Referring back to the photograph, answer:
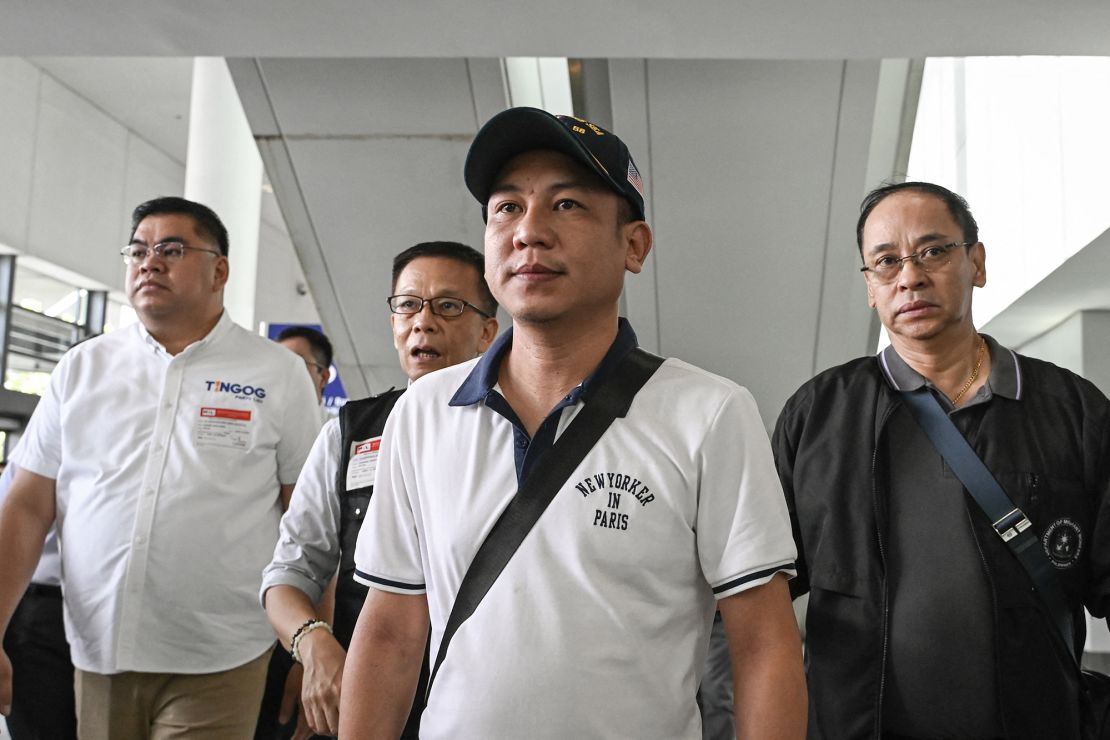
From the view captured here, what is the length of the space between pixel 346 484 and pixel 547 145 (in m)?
1.02

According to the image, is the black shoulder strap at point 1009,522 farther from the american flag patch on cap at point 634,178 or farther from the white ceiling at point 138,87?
the white ceiling at point 138,87

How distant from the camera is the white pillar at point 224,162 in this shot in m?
9.46

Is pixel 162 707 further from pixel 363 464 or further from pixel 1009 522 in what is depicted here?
pixel 1009 522

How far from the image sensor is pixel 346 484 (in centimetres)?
236

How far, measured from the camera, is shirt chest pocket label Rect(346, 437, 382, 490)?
2.33 meters

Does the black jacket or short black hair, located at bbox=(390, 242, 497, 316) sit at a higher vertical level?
short black hair, located at bbox=(390, 242, 497, 316)

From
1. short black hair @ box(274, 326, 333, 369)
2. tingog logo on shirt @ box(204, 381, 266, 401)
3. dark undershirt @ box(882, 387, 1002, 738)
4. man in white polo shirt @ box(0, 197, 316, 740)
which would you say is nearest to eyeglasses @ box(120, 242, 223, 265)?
man in white polo shirt @ box(0, 197, 316, 740)

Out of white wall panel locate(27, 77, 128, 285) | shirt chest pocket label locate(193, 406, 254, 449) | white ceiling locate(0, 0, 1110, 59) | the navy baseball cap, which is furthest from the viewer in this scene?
white wall panel locate(27, 77, 128, 285)

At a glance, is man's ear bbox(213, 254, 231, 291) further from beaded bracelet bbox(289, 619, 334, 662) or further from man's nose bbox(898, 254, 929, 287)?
man's nose bbox(898, 254, 929, 287)

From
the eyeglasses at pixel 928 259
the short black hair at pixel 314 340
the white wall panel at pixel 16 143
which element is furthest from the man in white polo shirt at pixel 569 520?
the white wall panel at pixel 16 143

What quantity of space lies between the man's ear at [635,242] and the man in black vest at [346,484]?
85 cm

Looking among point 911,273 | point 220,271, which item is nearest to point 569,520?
point 911,273

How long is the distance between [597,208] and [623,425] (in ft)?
1.17

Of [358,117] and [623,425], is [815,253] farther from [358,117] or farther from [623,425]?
[623,425]
